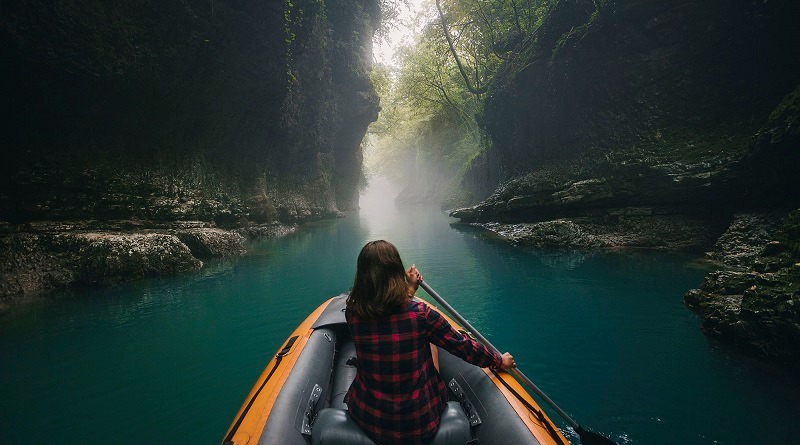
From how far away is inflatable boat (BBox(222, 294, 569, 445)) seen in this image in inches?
82.1

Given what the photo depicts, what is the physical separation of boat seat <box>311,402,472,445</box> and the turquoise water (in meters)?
1.98

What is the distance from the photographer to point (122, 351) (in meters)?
5.14

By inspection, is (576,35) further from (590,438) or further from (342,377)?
(342,377)

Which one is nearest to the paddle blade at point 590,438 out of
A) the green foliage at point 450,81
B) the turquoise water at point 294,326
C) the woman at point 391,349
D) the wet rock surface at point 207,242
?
the turquoise water at point 294,326

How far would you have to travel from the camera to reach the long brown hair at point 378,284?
1922 millimetres

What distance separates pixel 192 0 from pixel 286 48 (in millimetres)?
4307

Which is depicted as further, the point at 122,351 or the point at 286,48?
the point at 286,48

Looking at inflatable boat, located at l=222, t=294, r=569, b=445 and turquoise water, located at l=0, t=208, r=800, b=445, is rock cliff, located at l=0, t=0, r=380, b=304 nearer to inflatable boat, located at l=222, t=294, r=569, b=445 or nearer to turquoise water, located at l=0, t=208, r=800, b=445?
turquoise water, located at l=0, t=208, r=800, b=445

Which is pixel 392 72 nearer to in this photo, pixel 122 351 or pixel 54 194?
pixel 54 194

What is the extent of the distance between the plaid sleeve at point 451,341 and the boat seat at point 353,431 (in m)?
0.36

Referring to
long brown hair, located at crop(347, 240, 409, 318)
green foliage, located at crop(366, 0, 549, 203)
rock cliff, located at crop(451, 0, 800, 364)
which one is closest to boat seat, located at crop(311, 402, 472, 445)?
long brown hair, located at crop(347, 240, 409, 318)

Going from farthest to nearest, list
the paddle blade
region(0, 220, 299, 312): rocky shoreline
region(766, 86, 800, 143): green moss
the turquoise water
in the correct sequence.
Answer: region(0, 220, 299, 312): rocky shoreline
region(766, 86, 800, 143): green moss
the turquoise water
the paddle blade

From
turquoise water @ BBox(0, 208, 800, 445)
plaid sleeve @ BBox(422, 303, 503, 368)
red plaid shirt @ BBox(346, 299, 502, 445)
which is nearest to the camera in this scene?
red plaid shirt @ BBox(346, 299, 502, 445)

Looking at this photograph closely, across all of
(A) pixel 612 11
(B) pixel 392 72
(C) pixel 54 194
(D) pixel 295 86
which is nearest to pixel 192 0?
(C) pixel 54 194
